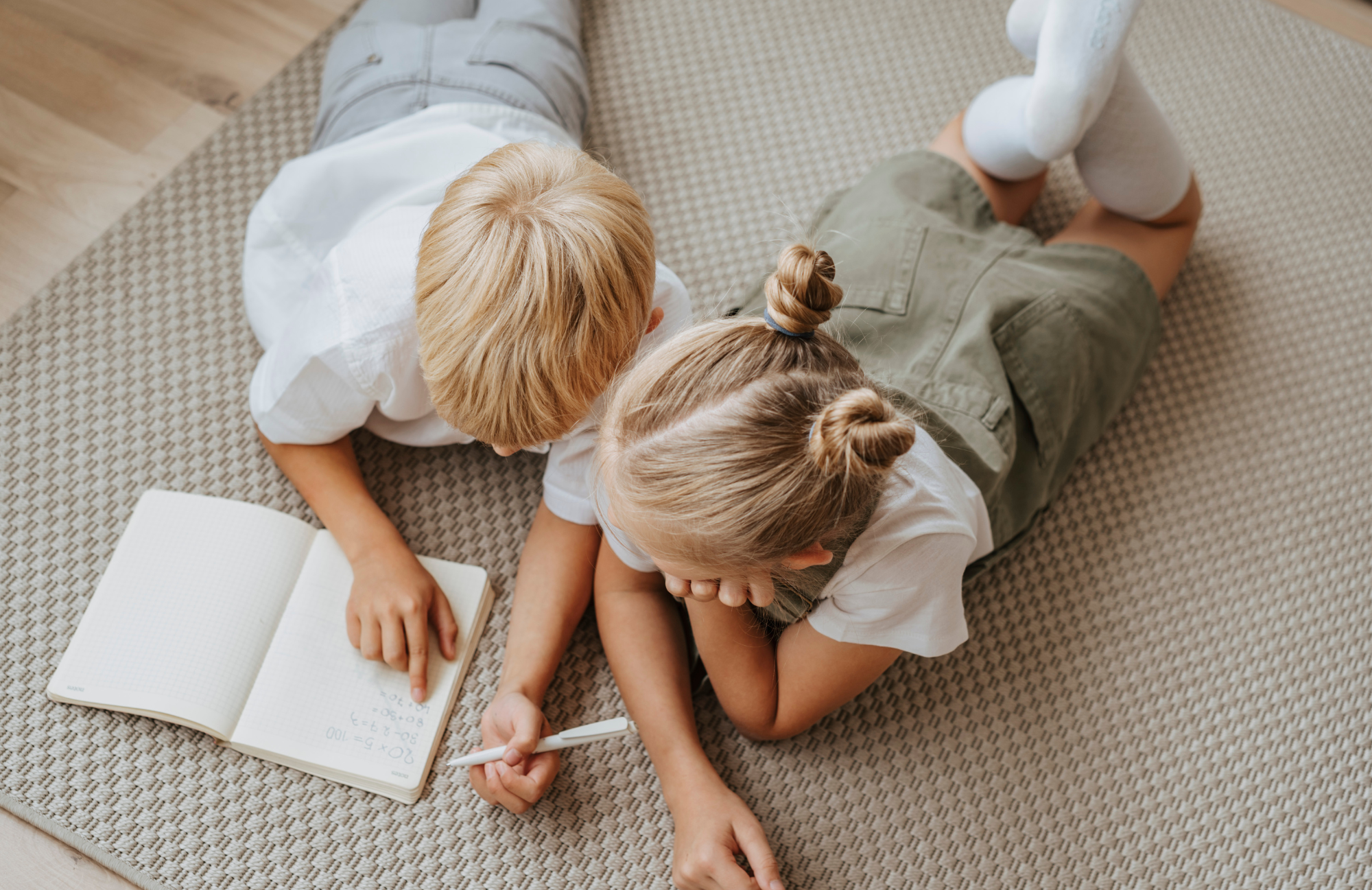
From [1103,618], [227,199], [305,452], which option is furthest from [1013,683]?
[227,199]

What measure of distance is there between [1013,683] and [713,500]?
460 millimetres

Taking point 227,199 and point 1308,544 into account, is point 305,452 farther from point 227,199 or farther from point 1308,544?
point 1308,544

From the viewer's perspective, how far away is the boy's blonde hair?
0.52 metres

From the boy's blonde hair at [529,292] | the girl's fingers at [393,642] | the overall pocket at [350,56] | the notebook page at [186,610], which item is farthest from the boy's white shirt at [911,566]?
the overall pocket at [350,56]

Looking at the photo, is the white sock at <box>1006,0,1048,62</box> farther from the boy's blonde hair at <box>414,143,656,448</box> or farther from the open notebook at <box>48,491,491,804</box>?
the open notebook at <box>48,491,491,804</box>

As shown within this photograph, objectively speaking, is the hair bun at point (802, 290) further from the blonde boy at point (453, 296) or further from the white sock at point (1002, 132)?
the white sock at point (1002, 132)

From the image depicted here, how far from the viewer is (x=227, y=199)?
0.90 meters

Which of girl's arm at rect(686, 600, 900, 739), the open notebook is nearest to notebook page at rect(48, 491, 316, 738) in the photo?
the open notebook

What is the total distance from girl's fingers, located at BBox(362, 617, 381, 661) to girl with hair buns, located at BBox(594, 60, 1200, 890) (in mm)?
181

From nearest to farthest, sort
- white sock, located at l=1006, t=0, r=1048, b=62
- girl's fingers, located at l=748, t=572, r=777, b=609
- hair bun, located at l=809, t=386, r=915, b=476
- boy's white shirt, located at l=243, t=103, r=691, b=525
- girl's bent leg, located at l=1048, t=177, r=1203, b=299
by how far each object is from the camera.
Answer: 1. hair bun, located at l=809, t=386, r=915, b=476
2. girl's fingers, located at l=748, t=572, r=777, b=609
3. boy's white shirt, located at l=243, t=103, r=691, b=525
4. white sock, located at l=1006, t=0, r=1048, b=62
5. girl's bent leg, located at l=1048, t=177, r=1203, b=299

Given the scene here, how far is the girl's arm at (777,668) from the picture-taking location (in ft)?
2.17

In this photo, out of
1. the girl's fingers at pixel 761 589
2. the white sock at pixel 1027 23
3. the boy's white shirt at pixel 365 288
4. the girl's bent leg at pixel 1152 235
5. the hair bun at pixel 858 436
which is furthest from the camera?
the girl's bent leg at pixel 1152 235

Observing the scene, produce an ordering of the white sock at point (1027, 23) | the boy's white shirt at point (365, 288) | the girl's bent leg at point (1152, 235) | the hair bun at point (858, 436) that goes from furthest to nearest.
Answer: the girl's bent leg at point (1152, 235) < the white sock at point (1027, 23) < the boy's white shirt at point (365, 288) < the hair bun at point (858, 436)

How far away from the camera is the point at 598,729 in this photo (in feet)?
2.15
